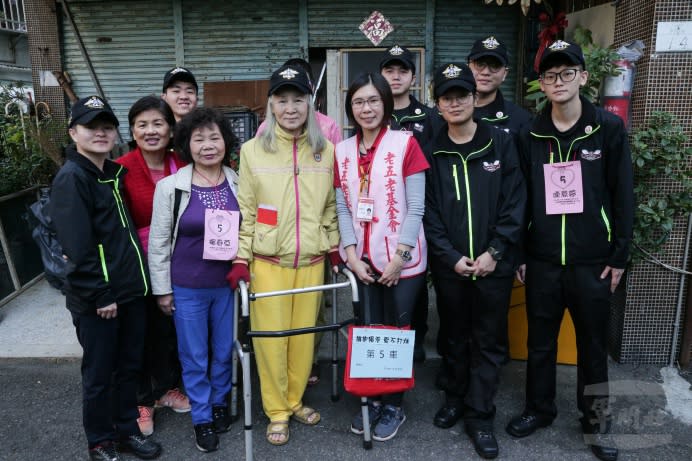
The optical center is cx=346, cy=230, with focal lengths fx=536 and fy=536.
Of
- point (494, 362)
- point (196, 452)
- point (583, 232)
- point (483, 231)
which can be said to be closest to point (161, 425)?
point (196, 452)

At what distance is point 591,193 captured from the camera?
2900mm

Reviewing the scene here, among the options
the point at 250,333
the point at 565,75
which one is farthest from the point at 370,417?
the point at 565,75

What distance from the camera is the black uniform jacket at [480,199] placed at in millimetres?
2945

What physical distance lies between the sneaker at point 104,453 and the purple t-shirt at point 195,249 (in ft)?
3.18

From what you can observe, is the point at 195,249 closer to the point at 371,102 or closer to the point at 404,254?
the point at 404,254

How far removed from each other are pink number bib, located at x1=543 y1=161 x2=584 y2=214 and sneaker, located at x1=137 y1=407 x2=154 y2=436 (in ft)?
8.85

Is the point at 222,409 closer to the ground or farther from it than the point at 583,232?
closer to the ground

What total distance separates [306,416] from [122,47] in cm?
570

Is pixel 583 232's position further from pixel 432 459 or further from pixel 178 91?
pixel 178 91

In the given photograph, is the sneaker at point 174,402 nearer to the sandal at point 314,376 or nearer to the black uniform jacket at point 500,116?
the sandal at point 314,376

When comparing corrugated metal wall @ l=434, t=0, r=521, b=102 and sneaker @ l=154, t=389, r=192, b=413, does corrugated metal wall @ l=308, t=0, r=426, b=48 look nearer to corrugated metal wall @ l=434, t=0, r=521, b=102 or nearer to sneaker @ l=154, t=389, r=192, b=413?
corrugated metal wall @ l=434, t=0, r=521, b=102

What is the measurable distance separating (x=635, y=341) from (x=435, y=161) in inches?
89.7

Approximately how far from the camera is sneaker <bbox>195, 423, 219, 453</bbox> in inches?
123

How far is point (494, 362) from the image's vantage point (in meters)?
3.11
